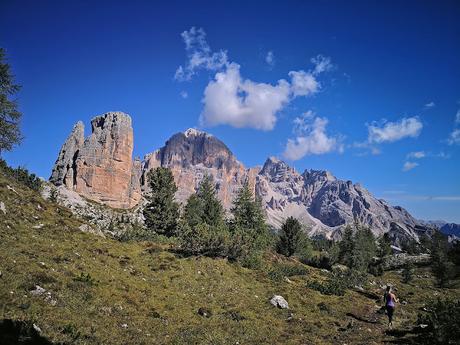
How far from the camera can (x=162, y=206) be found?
62.4m

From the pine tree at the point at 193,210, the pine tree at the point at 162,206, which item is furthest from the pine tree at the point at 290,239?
the pine tree at the point at 162,206

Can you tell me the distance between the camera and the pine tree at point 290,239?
68.5 m

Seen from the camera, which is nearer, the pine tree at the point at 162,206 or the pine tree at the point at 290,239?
the pine tree at the point at 162,206

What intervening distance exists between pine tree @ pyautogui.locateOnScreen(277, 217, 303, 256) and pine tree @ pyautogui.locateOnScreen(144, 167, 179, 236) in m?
23.3

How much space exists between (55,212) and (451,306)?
2964 cm

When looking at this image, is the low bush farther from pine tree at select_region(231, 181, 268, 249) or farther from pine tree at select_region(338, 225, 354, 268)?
pine tree at select_region(338, 225, 354, 268)

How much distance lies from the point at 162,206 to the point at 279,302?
44.1 metres

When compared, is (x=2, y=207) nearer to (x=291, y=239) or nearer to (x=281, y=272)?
(x=281, y=272)

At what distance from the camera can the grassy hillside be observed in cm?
1286

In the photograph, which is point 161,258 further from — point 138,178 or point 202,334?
point 138,178

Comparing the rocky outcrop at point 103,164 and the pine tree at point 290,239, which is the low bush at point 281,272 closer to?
the pine tree at point 290,239

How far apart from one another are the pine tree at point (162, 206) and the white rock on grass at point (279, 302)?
1633 inches

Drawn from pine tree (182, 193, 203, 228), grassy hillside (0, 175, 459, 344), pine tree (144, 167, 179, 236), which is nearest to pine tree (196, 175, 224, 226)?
pine tree (182, 193, 203, 228)

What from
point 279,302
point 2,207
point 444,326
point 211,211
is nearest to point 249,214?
point 211,211
